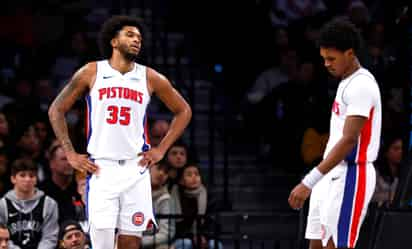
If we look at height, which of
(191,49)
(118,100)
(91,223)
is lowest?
(91,223)

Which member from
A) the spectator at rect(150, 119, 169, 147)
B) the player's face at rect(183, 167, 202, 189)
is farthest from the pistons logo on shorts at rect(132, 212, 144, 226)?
the spectator at rect(150, 119, 169, 147)

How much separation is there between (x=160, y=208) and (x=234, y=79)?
3.78 meters

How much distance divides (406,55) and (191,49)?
3.21 meters

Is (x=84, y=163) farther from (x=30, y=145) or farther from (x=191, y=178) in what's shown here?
(x=30, y=145)

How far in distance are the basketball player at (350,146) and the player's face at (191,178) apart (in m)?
3.80

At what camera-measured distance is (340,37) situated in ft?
27.9

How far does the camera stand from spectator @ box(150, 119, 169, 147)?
1320cm

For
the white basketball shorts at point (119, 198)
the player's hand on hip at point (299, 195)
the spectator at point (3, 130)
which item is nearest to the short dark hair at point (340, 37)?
the player's hand on hip at point (299, 195)

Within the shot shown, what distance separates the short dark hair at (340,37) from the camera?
8.52 metres

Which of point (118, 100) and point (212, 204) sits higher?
point (118, 100)

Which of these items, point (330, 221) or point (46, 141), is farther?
point (46, 141)

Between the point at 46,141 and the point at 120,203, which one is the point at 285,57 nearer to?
the point at 46,141

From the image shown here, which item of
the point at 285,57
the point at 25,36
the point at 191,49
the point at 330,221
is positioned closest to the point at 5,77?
the point at 25,36

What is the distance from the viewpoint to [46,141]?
45.1 ft
